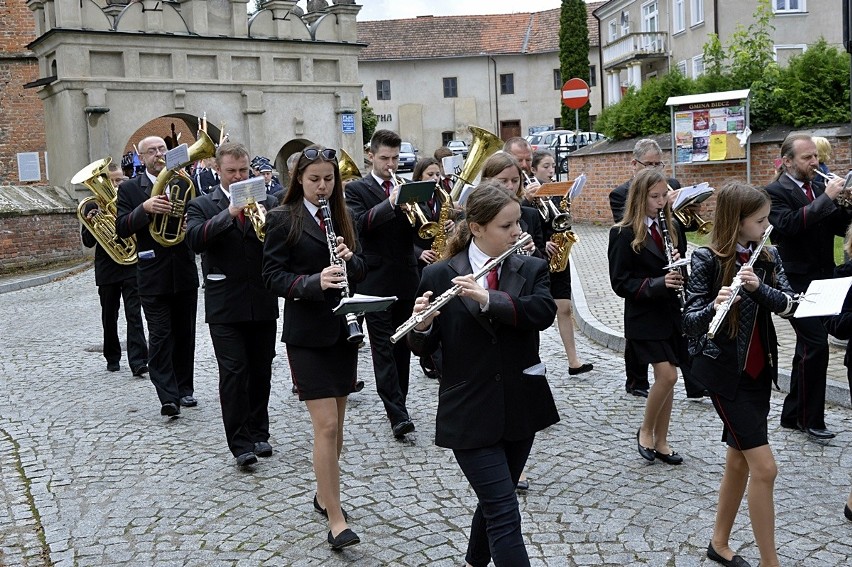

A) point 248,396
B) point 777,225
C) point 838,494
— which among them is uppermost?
point 777,225

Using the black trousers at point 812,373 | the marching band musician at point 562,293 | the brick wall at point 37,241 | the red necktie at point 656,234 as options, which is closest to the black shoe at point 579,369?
the marching band musician at point 562,293

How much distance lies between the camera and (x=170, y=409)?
8094 millimetres

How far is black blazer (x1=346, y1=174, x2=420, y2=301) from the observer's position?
300 inches

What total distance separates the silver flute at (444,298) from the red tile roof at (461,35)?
6365 cm

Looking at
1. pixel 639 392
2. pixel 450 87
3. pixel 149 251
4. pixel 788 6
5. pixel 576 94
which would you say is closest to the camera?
pixel 639 392

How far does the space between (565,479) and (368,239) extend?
8.07 feet

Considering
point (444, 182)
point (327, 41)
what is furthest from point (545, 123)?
point (444, 182)

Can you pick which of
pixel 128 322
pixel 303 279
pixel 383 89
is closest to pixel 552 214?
pixel 303 279

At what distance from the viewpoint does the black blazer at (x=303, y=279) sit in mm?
5477

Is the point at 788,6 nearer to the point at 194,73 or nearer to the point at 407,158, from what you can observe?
the point at 407,158

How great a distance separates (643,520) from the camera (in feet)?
17.7

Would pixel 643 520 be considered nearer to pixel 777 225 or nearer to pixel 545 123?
pixel 777 225

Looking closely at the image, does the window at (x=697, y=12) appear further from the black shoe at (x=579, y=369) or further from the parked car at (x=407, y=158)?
the black shoe at (x=579, y=369)

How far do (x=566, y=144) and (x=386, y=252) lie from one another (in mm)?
33140
